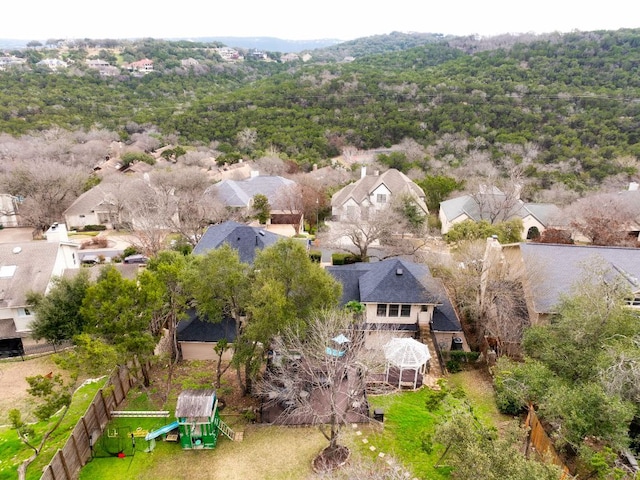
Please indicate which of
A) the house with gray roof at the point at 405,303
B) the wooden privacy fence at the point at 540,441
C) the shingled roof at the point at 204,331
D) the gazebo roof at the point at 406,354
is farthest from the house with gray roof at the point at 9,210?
the wooden privacy fence at the point at 540,441

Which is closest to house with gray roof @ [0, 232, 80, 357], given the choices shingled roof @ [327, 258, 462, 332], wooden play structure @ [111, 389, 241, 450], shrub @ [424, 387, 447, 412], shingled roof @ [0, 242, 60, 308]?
shingled roof @ [0, 242, 60, 308]

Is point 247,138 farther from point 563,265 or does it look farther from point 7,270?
point 563,265

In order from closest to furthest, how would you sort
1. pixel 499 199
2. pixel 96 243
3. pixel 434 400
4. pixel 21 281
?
pixel 434 400, pixel 21 281, pixel 96 243, pixel 499 199

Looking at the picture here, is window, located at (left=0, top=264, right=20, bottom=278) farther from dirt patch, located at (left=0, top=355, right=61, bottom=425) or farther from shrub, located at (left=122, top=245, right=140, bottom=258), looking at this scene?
shrub, located at (left=122, top=245, right=140, bottom=258)

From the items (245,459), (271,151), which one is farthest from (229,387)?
(271,151)

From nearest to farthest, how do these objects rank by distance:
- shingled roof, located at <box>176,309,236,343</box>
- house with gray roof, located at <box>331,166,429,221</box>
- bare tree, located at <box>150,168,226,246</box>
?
shingled roof, located at <box>176,309,236,343</box>, bare tree, located at <box>150,168,226,246</box>, house with gray roof, located at <box>331,166,429,221</box>

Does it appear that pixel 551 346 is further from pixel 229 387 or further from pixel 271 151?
pixel 271 151

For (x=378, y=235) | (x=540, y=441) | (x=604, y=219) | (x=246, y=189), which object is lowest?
(x=540, y=441)

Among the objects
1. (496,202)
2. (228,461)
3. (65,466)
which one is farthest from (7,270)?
(496,202)
